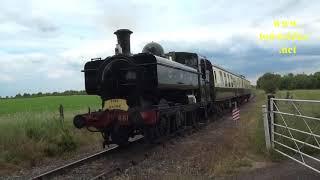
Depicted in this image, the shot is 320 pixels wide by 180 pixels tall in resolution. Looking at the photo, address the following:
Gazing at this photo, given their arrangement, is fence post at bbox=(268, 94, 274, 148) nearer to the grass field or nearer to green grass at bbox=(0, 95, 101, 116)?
the grass field

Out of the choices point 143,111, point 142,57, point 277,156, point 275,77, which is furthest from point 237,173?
point 275,77

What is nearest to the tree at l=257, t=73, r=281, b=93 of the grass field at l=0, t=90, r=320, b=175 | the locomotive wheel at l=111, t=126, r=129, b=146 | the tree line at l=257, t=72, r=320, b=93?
the tree line at l=257, t=72, r=320, b=93

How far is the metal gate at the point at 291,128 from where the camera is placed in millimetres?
10086

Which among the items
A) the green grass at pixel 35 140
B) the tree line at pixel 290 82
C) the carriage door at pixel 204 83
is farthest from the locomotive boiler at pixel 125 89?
the tree line at pixel 290 82

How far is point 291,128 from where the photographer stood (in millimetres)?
9938

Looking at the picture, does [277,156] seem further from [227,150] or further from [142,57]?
[142,57]

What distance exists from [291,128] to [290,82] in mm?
90042

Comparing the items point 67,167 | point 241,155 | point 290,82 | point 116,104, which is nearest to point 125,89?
point 116,104

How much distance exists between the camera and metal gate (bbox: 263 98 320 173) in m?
10.1

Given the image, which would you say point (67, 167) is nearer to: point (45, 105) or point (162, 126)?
point (162, 126)

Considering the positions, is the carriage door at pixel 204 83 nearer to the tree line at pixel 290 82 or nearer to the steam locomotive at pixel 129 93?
the steam locomotive at pixel 129 93

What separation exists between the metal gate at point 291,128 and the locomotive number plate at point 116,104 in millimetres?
3741

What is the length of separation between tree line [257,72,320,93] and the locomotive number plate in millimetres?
71376

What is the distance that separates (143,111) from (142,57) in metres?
1.58
